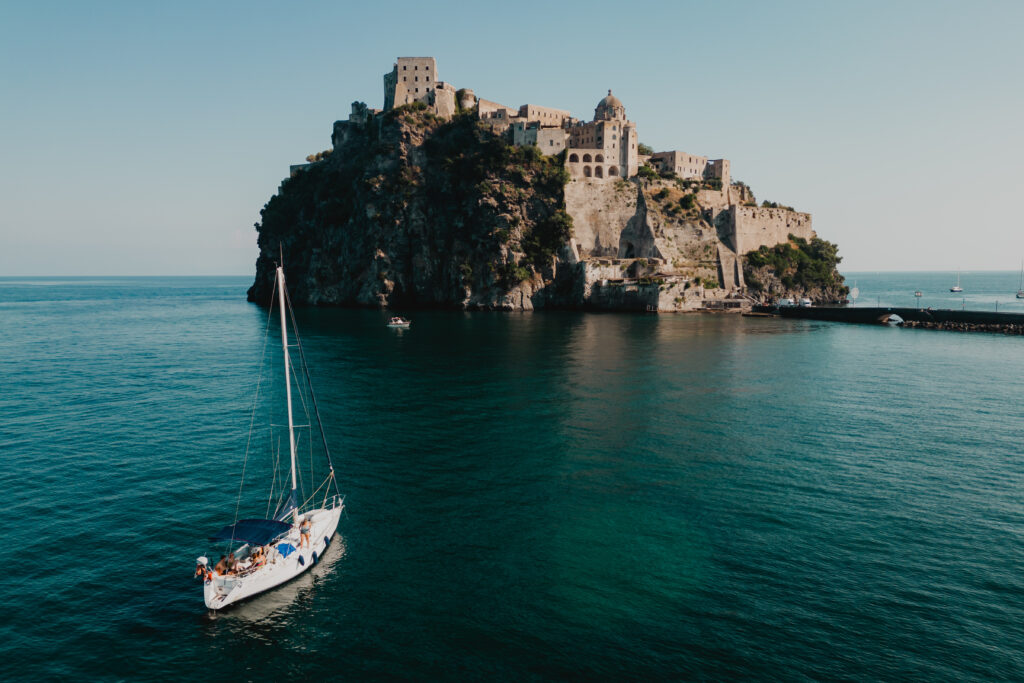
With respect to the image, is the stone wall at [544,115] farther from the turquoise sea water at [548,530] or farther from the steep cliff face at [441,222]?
the turquoise sea water at [548,530]

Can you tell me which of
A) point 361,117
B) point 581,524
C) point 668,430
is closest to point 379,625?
point 581,524

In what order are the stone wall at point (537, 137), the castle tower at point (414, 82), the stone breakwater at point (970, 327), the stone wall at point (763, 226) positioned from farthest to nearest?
the stone wall at point (763, 226) < the castle tower at point (414, 82) < the stone wall at point (537, 137) < the stone breakwater at point (970, 327)

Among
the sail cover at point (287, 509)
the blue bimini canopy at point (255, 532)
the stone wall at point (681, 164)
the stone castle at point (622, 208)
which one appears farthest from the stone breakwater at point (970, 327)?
the blue bimini canopy at point (255, 532)

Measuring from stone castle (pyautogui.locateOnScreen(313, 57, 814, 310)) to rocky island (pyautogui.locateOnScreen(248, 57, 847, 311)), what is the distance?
34 centimetres

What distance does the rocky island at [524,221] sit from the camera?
450ft

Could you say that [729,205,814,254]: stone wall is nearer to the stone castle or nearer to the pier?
the stone castle

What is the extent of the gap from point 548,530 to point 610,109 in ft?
473

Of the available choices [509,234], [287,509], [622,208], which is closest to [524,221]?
[509,234]

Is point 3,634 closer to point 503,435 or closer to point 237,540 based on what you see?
point 237,540

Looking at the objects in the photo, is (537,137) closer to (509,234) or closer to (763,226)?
(509,234)

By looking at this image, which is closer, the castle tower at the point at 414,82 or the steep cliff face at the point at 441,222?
the steep cliff face at the point at 441,222

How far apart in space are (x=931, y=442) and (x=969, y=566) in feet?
65.4

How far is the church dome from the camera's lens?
152 m

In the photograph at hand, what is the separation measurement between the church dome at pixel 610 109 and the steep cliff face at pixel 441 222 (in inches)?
967
